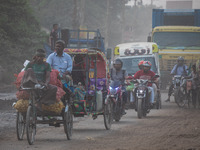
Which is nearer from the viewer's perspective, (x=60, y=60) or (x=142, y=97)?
(x=60, y=60)

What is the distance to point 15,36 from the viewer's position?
1236 inches

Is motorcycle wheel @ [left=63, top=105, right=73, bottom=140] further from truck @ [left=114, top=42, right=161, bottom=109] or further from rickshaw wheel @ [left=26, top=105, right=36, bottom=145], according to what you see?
truck @ [left=114, top=42, right=161, bottom=109]

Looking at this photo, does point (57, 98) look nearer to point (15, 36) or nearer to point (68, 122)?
point (68, 122)

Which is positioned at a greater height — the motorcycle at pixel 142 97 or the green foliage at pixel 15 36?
the green foliage at pixel 15 36

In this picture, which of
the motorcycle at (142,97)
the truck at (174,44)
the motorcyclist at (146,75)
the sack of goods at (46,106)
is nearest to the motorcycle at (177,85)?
the motorcyclist at (146,75)

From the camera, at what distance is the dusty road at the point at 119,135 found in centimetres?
901

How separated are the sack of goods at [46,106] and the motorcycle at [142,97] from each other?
528 cm

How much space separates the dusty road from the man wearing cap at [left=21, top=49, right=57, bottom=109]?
2.75ft

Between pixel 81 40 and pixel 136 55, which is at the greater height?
pixel 81 40

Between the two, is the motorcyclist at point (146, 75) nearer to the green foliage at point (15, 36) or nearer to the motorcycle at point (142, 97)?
the motorcycle at point (142, 97)

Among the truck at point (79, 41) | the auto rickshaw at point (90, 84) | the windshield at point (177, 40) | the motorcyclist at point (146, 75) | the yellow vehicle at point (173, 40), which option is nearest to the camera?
the auto rickshaw at point (90, 84)

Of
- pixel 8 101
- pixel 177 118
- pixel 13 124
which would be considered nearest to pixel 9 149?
pixel 13 124

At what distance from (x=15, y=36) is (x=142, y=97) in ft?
58.6

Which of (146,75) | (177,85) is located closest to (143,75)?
(146,75)
